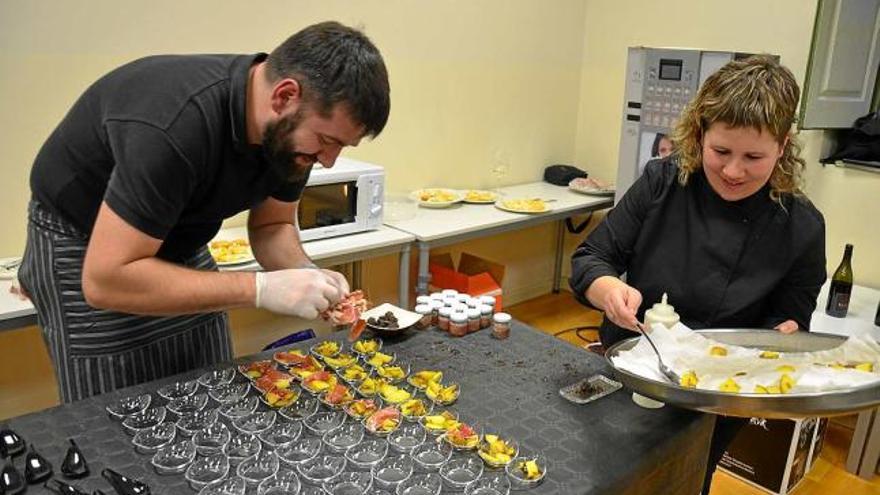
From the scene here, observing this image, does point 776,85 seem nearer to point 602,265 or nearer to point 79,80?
point 602,265

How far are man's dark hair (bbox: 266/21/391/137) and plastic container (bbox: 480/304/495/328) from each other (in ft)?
2.33

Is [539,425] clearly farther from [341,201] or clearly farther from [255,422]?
[341,201]

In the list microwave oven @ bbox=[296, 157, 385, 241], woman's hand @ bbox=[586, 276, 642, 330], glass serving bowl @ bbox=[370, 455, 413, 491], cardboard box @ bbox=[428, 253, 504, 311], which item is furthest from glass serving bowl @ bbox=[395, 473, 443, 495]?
cardboard box @ bbox=[428, 253, 504, 311]

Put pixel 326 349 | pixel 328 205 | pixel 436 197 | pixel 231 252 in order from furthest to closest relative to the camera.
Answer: pixel 436 197 < pixel 328 205 < pixel 231 252 < pixel 326 349

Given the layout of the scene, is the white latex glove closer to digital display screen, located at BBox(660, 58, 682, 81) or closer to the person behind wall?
the person behind wall

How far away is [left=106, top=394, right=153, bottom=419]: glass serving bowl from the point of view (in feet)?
4.27

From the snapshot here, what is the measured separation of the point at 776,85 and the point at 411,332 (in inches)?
40.5

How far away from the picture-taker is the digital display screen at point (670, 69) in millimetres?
3430

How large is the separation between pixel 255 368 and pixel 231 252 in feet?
3.71

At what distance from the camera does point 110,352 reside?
5.03ft

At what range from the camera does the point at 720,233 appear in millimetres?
1645

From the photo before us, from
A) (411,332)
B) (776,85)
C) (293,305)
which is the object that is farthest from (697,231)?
(293,305)

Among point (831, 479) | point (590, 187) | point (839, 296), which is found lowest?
point (831, 479)

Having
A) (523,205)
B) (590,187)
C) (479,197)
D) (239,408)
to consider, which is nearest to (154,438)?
(239,408)
